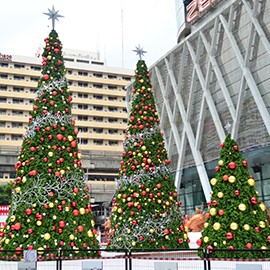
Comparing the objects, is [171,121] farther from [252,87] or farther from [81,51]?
[81,51]

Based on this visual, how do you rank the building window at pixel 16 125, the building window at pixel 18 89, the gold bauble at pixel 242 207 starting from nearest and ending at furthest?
the gold bauble at pixel 242 207 < the building window at pixel 16 125 < the building window at pixel 18 89

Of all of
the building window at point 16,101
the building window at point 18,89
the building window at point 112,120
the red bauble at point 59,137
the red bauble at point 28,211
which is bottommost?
the red bauble at point 28,211

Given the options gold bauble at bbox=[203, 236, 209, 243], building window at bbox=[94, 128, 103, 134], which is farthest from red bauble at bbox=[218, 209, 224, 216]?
building window at bbox=[94, 128, 103, 134]

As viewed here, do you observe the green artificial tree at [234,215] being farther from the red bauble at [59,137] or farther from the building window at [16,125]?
the building window at [16,125]

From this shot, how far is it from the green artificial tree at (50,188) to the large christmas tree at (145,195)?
2.15m

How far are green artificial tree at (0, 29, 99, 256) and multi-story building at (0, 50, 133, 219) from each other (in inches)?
2078

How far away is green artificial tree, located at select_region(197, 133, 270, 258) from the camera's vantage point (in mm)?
10461

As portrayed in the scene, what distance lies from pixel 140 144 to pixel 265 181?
1714 centimetres

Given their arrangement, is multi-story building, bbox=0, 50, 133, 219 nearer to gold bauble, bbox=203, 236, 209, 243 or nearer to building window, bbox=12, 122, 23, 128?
building window, bbox=12, 122, 23, 128

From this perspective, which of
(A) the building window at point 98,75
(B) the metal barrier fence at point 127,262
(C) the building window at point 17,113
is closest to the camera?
(B) the metal barrier fence at point 127,262

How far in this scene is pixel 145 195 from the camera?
14.4 metres

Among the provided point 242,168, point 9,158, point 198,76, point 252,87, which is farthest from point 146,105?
point 9,158

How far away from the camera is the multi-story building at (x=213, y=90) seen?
1118 inches

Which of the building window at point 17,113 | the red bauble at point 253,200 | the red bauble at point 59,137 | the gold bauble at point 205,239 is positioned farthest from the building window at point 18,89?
the red bauble at point 253,200
